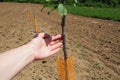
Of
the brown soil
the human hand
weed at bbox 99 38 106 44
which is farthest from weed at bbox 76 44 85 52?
the human hand

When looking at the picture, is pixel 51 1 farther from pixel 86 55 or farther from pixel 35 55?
pixel 86 55

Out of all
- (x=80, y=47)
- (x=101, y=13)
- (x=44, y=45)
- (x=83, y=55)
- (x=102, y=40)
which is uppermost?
(x=44, y=45)

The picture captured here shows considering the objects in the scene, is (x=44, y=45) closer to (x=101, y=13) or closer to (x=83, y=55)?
(x=83, y=55)

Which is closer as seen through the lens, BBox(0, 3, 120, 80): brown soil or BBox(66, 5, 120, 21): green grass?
BBox(0, 3, 120, 80): brown soil

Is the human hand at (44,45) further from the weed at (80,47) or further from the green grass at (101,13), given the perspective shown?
the green grass at (101,13)

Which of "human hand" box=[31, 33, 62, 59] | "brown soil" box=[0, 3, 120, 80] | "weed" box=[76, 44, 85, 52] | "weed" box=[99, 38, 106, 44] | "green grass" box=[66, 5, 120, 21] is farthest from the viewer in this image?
"green grass" box=[66, 5, 120, 21]

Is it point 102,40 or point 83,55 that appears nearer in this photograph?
point 83,55

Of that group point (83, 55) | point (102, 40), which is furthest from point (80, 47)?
point (102, 40)

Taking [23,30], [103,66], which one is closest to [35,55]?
[103,66]

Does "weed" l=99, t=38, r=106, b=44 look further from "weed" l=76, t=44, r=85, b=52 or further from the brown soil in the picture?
"weed" l=76, t=44, r=85, b=52

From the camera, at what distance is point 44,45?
Result: 99.1 inches

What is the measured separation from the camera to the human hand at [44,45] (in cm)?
233

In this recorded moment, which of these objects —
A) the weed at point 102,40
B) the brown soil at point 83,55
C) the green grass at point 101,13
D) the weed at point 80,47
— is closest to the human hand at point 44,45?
the brown soil at point 83,55

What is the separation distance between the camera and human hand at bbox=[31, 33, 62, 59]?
91.7 inches
